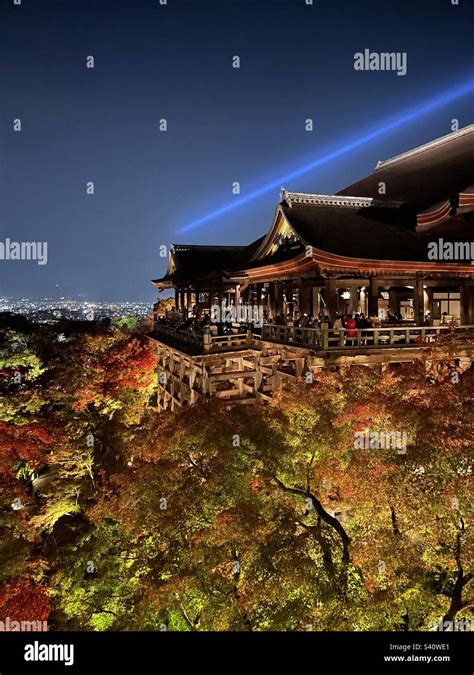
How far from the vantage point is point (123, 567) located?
12273 millimetres

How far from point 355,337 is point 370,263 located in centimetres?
266

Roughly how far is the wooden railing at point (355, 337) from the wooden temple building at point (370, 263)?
43mm

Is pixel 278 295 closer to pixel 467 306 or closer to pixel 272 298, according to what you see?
pixel 272 298

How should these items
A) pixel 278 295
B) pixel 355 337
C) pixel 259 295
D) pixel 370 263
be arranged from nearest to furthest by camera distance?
pixel 355 337 → pixel 370 263 → pixel 278 295 → pixel 259 295

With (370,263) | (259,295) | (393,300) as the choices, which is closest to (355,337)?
(370,263)

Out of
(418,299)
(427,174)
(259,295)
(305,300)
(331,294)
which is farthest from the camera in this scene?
(259,295)

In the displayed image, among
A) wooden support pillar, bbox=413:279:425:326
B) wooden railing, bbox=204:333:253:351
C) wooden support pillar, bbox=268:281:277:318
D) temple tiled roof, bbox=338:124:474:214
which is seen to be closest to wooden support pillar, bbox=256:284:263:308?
wooden support pillar, bbox=268:281:277:318

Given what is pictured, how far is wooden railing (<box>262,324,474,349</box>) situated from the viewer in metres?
13.2

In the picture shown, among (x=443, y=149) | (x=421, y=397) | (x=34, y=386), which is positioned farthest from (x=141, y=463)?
(x=443, y=149)

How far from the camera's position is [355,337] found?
13.5 meters

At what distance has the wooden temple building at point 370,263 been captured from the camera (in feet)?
46.9

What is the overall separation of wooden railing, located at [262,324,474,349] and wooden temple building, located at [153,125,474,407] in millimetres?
43

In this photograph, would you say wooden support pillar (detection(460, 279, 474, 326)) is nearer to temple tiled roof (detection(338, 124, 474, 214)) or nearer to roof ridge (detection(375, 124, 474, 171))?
temple tiled roof (detection(338, 124, 474, 214))
